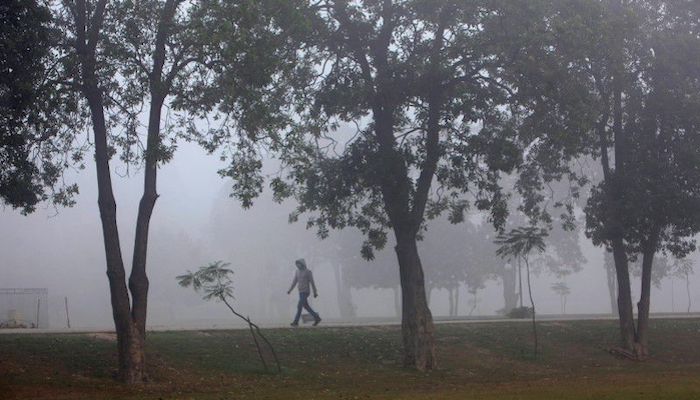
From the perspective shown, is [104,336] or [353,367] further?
[353,367]

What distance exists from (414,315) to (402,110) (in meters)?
5.66

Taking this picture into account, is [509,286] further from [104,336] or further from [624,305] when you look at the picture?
[104,336]

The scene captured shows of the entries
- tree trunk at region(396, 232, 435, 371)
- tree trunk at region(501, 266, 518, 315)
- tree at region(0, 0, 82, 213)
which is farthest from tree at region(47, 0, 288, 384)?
tree trunk at region(501, 266, 518, 315)

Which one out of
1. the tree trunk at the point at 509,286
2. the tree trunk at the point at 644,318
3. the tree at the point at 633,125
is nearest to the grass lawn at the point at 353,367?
the tree trunk at the point at 644,318

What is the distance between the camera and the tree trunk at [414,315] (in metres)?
20.8

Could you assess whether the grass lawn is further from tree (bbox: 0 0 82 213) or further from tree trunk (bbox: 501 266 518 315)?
tree trunk (bbox: 501 266 518 315)

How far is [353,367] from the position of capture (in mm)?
20609

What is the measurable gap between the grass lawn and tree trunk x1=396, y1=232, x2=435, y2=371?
438 millimetres

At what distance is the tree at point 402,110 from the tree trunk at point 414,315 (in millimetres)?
25

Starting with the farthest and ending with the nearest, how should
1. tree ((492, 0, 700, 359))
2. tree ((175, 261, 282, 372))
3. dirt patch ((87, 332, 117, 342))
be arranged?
tree ((492, 0, 700, 359)) < dirt patch ((87, 332, 117, 342)) < tree ((175, 261, 282, 372))

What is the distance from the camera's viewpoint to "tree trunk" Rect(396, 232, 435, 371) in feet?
68.4

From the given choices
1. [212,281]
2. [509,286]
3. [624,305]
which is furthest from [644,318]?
[509,286]

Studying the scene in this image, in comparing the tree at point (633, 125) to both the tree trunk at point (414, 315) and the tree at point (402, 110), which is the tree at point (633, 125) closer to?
the tree at point (402, 110)

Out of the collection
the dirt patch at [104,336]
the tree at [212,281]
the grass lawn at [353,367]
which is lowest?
the grass lawn at [353,367]
